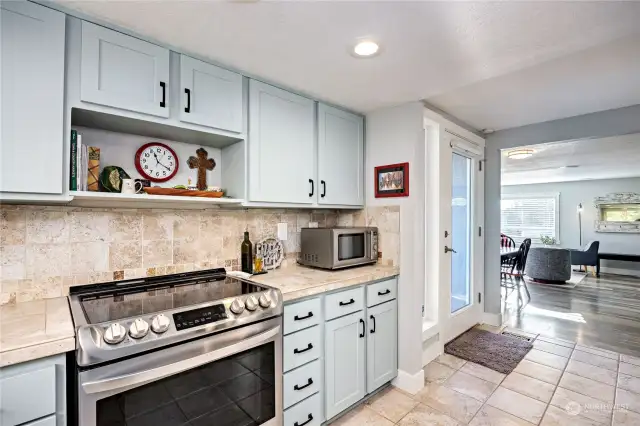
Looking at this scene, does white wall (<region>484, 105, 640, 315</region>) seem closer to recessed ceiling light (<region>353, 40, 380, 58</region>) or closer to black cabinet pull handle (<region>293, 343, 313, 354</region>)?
recessed ceiling light (<region>353, 40, 380, 58</region>)

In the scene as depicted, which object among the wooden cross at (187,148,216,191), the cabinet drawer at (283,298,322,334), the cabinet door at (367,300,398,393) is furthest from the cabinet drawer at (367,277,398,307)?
the wooden cross at (187,148,216,191)

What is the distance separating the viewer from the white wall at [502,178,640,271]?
725 cm

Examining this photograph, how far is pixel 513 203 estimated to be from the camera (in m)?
9.13

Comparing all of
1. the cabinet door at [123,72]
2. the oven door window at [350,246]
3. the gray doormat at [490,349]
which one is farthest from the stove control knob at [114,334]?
the gray doormat at [490,349]

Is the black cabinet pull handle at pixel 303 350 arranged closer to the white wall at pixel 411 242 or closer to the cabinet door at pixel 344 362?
the cabinet door at pixel 344 362

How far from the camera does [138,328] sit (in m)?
1.18

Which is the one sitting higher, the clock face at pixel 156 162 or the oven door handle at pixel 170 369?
the clock face at pixel 156 162

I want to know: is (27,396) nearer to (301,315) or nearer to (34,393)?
(34,393)

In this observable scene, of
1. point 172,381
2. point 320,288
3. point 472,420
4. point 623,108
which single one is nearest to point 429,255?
point 472,420

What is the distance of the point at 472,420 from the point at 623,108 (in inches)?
114

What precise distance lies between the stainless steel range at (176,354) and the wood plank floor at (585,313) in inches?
131

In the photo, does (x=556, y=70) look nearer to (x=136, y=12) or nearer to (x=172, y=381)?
(x=136, y=12)

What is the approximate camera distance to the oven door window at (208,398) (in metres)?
1.17

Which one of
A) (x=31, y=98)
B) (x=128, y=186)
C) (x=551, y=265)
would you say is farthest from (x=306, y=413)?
(x=551, y=265)
